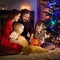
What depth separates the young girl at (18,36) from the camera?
4324 millimetres

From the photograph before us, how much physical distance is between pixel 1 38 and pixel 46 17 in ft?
3.23

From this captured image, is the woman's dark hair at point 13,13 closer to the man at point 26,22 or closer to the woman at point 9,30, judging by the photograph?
the woman at point 9,30

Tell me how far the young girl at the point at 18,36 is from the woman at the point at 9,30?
74 mm

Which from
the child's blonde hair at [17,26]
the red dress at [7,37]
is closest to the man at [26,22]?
the child's blonde hair at [17,26]

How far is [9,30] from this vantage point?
429cm

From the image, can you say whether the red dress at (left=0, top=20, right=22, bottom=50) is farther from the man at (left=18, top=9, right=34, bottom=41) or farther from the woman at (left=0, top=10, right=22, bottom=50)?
the man at (left=18, top=9, right=34, bottom=41)

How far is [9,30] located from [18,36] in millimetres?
219

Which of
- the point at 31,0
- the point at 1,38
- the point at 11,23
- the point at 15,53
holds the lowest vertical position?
the point at 15,53

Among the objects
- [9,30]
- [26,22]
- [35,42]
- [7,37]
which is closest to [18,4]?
[26,22]

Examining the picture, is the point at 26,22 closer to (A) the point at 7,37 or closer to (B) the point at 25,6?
(B) the point at 25,6

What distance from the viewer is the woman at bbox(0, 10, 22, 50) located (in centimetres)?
423

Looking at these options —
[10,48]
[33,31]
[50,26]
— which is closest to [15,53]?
[10,48]

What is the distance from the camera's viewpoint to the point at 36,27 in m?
4.48

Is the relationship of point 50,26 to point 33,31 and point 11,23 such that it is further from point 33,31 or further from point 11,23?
point 11,23
